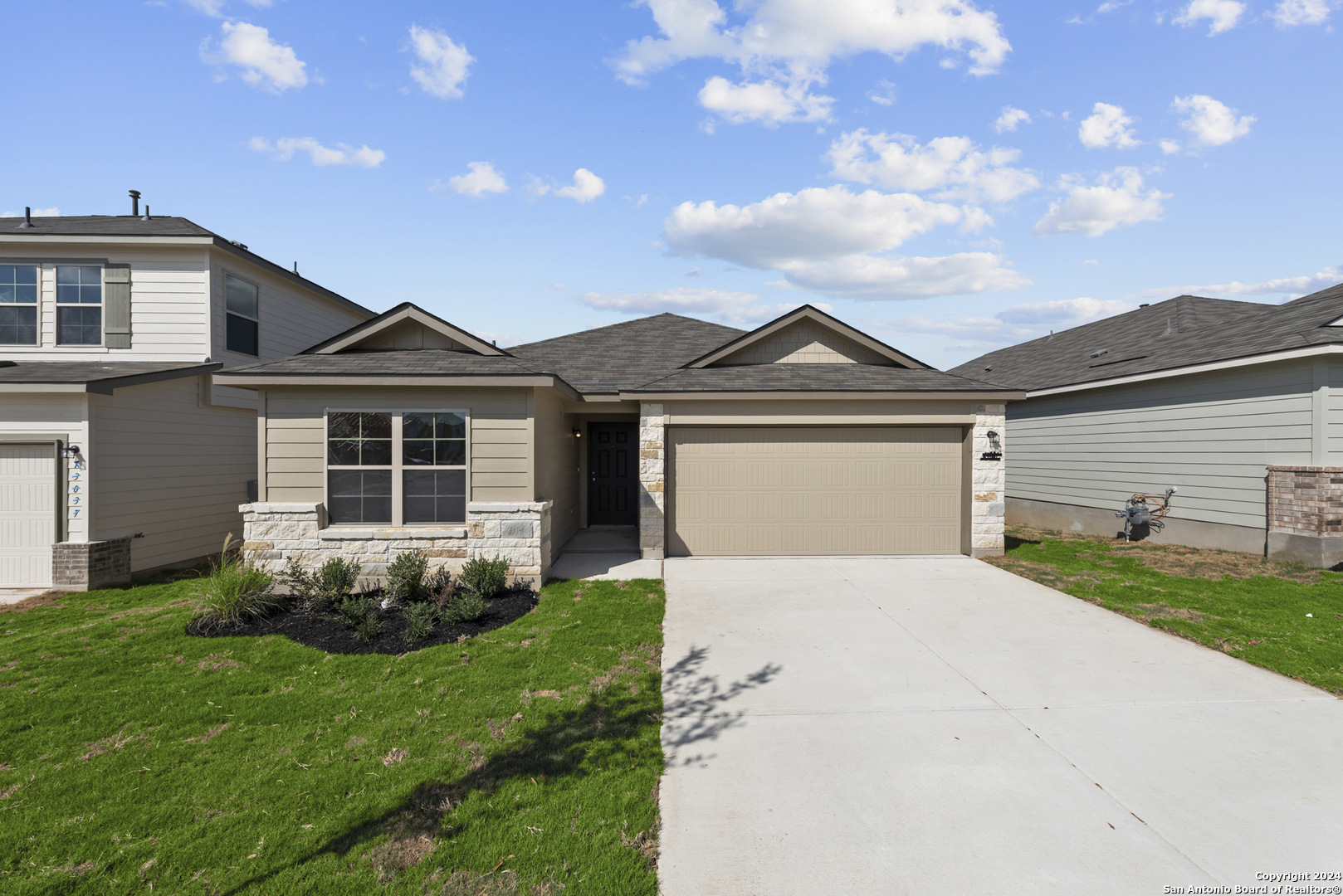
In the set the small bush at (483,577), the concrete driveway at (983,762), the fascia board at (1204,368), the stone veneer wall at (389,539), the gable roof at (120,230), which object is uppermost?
the gable roof at (120,230)

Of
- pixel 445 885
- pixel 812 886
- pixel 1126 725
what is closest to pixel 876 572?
pixel 1126 725

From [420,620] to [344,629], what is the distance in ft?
3.31

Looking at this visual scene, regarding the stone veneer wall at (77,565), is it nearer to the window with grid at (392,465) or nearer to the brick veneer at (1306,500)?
the window with grid at (392,465)

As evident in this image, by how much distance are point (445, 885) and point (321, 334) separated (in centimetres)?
1461

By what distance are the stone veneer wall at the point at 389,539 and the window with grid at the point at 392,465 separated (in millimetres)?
232

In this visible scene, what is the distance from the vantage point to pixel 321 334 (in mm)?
Answer: 14445

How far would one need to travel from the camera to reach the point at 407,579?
24.1 ft

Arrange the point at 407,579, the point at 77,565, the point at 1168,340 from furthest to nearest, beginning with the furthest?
the point at 1168,340 → the point at 77,565 → the point at 407,579

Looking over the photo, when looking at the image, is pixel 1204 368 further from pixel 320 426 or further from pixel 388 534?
pixel 320 426

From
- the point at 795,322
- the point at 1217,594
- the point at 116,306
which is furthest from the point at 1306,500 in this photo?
the point at 116,306

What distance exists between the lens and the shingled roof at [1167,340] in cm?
1042

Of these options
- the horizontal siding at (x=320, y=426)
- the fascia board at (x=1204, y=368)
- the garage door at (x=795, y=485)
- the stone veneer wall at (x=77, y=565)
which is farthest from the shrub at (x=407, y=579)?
the fascia board at (x=1204, y=368)

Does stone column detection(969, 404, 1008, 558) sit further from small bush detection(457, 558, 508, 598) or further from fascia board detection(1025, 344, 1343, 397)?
small bush detection(457, 558, 508, 598)

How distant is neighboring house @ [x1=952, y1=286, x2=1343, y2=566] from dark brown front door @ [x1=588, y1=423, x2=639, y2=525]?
10340 mm
